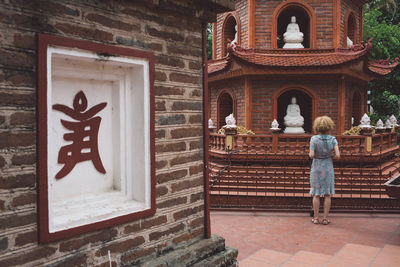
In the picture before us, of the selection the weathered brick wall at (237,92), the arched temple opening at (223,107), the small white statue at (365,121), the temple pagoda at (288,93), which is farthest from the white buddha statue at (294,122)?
the arched temple opening at (223,107)

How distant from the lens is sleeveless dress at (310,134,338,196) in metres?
5.45

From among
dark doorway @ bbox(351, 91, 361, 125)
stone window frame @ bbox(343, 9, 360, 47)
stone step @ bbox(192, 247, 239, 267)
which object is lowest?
stone step @ bbox(192, 247, 239, 267)

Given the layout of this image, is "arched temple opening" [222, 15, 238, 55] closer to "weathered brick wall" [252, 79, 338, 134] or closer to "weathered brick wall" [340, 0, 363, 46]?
"weathered brick wall" [252, 79, 338, 134]

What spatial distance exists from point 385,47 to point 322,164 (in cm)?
1352

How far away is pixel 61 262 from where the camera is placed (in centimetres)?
198

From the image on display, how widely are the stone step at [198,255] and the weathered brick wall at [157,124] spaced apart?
0.07 metres

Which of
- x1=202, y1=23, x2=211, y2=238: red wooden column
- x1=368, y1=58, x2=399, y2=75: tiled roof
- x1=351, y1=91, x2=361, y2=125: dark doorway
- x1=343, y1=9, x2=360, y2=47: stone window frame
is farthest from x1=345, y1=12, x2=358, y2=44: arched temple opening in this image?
x1=202, y1=23, x2=211, y2=238: red wooden column

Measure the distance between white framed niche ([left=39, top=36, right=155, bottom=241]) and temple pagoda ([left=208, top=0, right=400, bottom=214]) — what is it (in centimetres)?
511

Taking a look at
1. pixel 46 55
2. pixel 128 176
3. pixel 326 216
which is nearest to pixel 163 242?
pixel 128 176

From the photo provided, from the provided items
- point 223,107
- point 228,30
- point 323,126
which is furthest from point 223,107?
point 323,126

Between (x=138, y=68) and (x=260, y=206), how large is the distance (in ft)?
16.1

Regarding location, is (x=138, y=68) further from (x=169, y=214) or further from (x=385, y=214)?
(x=385, y=214)

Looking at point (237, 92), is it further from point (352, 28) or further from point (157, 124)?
point (157, 124)

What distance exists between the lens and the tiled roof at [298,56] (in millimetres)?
9117
